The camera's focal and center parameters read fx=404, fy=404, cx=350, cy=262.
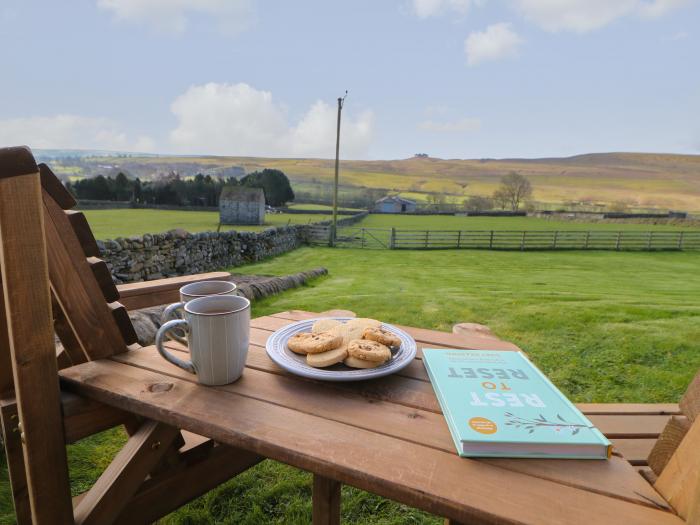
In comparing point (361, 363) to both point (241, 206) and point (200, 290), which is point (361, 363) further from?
point (241, 206)

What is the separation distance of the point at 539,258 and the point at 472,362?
62.2 feet

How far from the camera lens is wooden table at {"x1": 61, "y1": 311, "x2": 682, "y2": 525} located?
2.35ft

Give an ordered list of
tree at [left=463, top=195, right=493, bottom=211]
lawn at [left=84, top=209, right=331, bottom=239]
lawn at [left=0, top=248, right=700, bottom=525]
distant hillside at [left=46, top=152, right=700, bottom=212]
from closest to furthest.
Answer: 1. lawn at [left=0, top=248, right=700, bottom=525]
2. lawn at [left=84, top=209, right=331, bottom=239]
3. tree at [left=463, top=195, right=493, bottom=211]
4. distant hillside at [left=46, top=152, right=700, bottom=212]

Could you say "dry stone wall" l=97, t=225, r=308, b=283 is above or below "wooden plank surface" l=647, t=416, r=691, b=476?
below

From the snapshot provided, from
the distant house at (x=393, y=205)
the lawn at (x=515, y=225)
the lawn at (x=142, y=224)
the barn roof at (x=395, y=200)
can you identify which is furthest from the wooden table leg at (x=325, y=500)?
the barn roof at (x=395, y=200)

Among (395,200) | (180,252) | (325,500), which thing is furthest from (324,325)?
(395,200)

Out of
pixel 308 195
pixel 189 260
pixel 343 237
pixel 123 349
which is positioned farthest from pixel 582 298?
pixel 308 195

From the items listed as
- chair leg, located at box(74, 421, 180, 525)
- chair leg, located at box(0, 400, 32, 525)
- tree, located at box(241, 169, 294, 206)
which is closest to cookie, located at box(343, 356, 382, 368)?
chair leg, located at box(74, 421, 180, 525)

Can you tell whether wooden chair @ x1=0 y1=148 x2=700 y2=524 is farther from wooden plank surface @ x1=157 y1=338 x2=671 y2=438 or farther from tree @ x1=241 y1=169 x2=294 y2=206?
tree @ x1=241 y1=169 x2=294 y2=206

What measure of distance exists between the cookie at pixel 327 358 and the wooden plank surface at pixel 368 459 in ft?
0.59

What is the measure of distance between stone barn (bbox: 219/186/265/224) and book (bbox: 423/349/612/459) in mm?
27699

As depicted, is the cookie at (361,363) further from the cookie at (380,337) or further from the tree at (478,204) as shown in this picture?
the tree at (478,204)

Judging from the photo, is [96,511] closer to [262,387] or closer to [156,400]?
[156,400]

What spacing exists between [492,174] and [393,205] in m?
45.4
